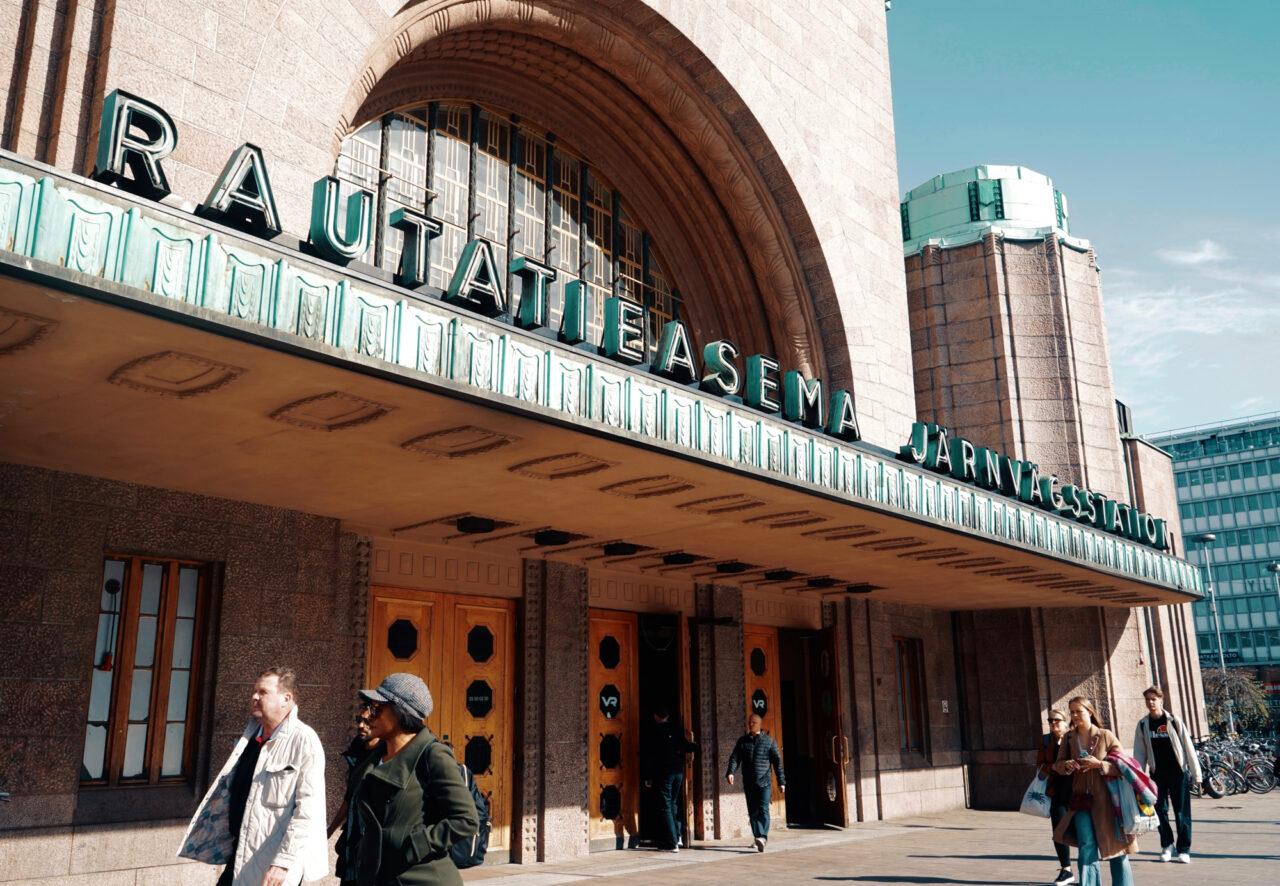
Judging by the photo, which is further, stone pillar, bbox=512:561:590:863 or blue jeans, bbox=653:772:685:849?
blue jeans, bbox=653:772:685:849

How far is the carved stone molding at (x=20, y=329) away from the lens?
19.4 feet

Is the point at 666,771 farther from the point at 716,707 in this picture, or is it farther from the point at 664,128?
the point at 664,128

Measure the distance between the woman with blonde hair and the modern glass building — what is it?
9642cm

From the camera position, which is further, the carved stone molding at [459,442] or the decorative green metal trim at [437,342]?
the carved stone molding at [459,442]


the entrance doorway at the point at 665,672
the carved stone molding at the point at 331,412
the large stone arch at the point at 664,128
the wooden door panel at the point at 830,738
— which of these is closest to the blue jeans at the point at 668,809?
the entrance doorway at the point at 665,672

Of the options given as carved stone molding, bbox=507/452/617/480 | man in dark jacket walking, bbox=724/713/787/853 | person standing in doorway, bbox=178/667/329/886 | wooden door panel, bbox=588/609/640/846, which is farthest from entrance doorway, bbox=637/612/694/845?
person standing in doorway, bbox=178/667/329/886

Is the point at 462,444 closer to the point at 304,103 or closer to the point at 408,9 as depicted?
the point at 304,103

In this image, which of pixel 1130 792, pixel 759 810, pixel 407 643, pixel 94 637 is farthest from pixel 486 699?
pixel 1130 792

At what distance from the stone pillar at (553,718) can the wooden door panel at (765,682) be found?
3707 mm

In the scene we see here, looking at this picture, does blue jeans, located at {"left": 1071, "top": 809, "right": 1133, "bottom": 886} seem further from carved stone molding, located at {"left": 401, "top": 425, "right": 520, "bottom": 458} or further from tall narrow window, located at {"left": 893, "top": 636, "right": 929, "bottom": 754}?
tall narrow window, located at {"left": 893, "top": 636, "right": 929, "bottom": 754}

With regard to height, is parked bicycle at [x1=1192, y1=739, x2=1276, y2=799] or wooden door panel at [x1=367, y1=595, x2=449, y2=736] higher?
wooden door panel at [x1=367, y1=595, x2=449, y2=736]

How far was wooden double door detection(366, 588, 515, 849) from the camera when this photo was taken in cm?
1229

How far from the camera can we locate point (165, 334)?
20.4 ft

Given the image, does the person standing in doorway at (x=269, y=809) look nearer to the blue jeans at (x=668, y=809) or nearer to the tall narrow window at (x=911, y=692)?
the blue jeans at (x=668, y=809)
